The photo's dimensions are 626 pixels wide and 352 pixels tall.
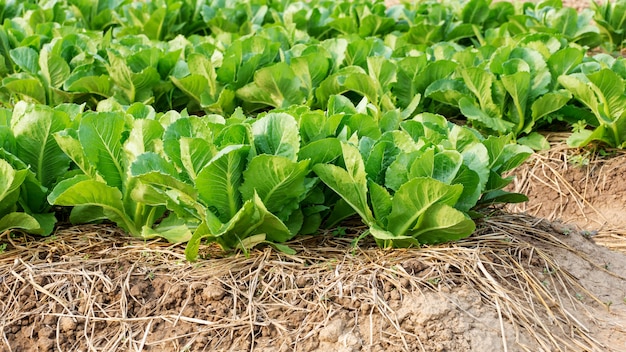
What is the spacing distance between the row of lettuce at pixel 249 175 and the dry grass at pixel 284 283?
0.28 ft

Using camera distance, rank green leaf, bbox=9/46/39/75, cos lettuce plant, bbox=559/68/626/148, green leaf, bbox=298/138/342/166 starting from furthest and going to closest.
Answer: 1. green leaf, bbox=9/46/39/75
2. cos lettuce plant, bbox=559/68/626/148
3. green leaf, bbox=298/138/342/166

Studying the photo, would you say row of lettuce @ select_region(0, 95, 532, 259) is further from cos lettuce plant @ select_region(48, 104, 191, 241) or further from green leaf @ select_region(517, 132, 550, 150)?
green leaf @ select_region(517, 132, 550, 150)

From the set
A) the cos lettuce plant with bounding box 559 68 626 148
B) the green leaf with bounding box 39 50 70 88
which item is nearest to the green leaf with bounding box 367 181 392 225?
the cos lettuce plant with bounding box 559 68 626 148

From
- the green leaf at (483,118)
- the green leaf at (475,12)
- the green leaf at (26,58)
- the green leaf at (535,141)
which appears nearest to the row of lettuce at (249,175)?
the green leaf at (483,118)

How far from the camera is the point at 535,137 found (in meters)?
3.98

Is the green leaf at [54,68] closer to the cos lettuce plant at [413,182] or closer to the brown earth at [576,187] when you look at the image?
the cos lettuce plant at [413,182]

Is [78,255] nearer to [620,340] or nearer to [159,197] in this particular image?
[159,197]

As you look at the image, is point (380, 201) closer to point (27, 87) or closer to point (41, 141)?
point (41, 141)

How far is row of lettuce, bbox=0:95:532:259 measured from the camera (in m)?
2.39

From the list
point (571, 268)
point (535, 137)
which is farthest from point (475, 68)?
point (571, 268)

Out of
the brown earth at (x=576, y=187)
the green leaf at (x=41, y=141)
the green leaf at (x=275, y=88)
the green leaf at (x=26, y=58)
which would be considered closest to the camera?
the green leaf at (x=41, y=141)

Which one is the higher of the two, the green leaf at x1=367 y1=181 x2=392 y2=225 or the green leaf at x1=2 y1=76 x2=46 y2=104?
the green leaf at x1=367 y1=181 x2=392 y2=225

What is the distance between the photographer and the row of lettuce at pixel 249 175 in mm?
2389

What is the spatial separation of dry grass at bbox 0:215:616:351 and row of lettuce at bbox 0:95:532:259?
3.4 inches
